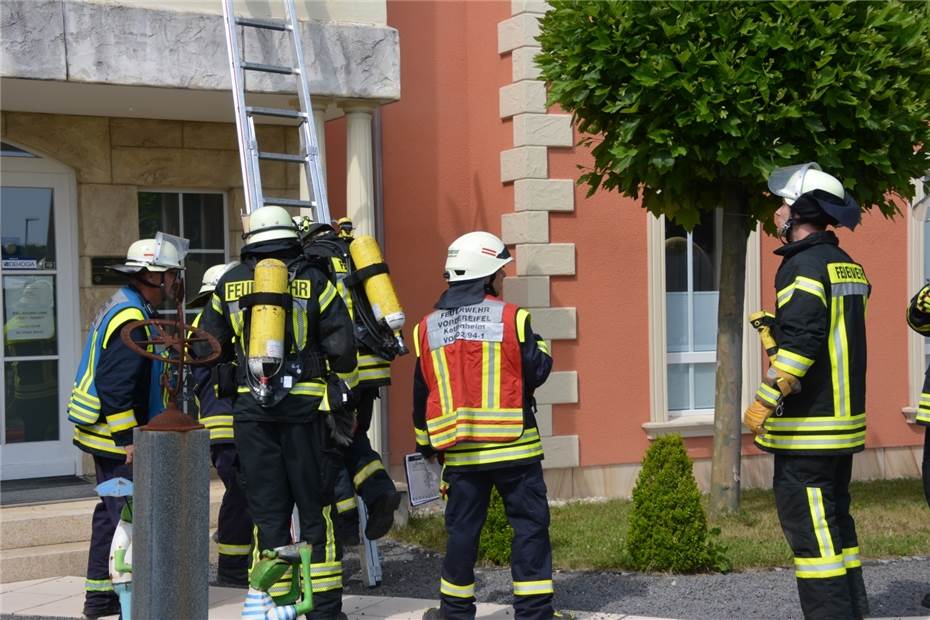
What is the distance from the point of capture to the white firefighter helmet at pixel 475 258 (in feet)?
18.9

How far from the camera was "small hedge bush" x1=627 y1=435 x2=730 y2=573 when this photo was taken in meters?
7.12

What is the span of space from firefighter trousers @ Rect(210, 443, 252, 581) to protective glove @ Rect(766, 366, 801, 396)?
337cm

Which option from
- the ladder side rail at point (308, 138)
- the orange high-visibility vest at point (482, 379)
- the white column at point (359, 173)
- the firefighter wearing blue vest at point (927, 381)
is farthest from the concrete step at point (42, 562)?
the firefighter wearing blue vest at point (927, 381)

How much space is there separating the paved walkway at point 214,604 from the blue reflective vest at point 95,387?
3.13 ft

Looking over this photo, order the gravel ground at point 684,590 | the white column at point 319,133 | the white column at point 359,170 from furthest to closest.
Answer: the white column at point 359,170 < the white column at point 319,133 < the gravel ground at point 684,590

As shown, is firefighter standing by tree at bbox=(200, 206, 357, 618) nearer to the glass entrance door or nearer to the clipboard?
the clipboard

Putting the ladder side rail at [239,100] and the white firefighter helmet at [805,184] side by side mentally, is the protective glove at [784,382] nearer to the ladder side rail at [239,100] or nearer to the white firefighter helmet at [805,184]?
the white firefighter helmet at [805,184]

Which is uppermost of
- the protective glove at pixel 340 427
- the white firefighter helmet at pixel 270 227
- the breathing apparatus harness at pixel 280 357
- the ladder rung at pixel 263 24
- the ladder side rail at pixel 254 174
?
the ladder rung at pixel 263 24

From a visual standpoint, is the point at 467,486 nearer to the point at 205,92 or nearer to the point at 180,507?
the point at 180,507

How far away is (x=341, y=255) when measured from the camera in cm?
640

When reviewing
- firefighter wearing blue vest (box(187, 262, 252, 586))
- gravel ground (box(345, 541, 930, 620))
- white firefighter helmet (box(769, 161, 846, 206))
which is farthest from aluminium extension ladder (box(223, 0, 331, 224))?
white firefighter helmet (box(769, 161, 846, 206))

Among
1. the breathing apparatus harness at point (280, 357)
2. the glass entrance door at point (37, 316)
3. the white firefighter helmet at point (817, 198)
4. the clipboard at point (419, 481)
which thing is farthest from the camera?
the glass entrance door at point (37, 316)

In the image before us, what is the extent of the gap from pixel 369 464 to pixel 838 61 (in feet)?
12.1

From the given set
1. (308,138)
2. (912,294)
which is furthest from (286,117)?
(912,294)
